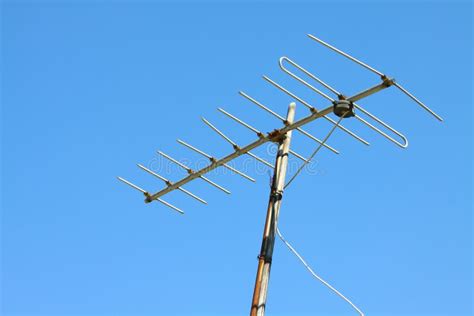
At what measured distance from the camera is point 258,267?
21.4 ft

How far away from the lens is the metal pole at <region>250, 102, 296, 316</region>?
20.6 ft

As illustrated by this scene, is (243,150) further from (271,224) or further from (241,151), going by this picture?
(271,224)

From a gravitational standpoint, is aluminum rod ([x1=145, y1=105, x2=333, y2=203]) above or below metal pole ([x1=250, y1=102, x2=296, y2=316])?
above

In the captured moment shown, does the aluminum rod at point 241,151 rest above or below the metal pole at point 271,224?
above

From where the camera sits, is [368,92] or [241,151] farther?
[241,151]

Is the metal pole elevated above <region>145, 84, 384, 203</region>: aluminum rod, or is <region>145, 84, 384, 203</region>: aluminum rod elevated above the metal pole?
<region>145, 84, 384, 203</region>: aluminum rod

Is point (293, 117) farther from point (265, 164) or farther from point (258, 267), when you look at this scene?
point (258, 267)

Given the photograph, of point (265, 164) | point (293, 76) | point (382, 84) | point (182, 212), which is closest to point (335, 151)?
point (265, 164)

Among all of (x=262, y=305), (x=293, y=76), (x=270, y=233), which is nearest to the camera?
(x=262, y=305)

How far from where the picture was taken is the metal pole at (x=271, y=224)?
20.6 ft

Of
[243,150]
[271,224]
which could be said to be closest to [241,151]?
[243,150]

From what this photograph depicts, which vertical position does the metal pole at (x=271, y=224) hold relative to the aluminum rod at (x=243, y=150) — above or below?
below

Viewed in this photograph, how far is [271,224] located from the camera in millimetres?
6762

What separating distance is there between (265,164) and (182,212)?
5.63ft
